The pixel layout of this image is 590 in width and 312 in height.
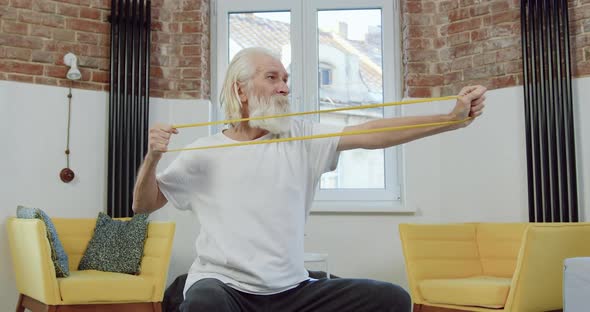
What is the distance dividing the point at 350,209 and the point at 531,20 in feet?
5.62

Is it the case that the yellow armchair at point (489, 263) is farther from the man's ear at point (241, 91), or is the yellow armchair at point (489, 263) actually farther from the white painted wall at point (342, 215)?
the man's ear at point (241, 91)

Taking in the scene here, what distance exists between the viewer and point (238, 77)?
2.13 meters

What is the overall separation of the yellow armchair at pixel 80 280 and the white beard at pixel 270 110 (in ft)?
5.97

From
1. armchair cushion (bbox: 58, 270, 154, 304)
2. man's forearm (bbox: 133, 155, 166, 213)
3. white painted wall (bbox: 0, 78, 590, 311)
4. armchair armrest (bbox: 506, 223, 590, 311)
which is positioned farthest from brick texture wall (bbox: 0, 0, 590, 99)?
man's forearm (bbox: 133, 155, 166, 213)

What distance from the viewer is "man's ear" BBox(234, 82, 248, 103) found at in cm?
213

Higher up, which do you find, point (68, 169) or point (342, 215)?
point (68, 169)

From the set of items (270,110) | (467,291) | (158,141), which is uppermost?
(270,110)

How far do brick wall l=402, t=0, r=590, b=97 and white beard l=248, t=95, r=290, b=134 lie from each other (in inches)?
108

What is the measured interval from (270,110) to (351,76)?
2.96 m

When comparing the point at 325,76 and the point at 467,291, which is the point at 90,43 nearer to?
the point at 325,76

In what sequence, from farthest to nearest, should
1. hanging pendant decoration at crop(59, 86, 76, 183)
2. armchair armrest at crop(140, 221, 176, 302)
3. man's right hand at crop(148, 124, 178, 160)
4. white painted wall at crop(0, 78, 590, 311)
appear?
hanging pendant decoration at crop(59, 86, 76, 183), white painted wall at crop(0, 78, 590, 311), armchair armrest at crop(140, 221, 176, 302), man's right hand at crop(148, 124, 178, 160)

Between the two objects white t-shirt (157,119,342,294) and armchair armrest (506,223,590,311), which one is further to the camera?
armchair armrest (506,223,590,311)

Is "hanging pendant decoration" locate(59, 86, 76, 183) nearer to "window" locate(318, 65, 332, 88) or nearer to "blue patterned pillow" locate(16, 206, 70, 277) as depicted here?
"blue patterned pillow" locate(16, 206, 70, 277)

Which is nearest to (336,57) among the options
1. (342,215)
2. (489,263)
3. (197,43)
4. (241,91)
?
(197,43)
